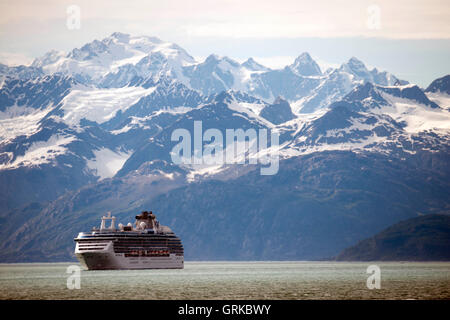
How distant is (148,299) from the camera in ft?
651
